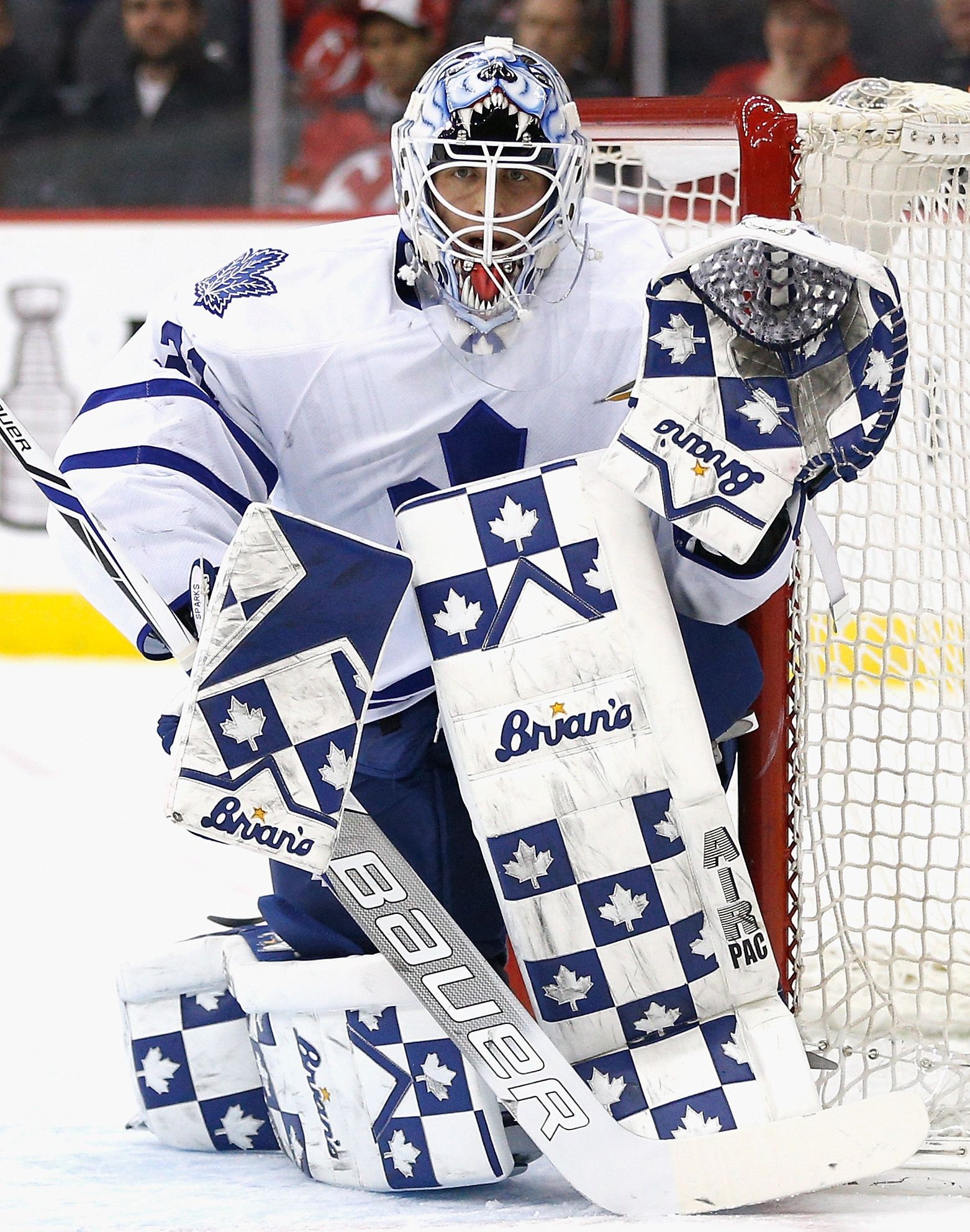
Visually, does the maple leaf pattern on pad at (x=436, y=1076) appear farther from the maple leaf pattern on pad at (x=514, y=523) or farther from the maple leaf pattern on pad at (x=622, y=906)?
the maple leaf pattern on pad at (x=514, y=523)

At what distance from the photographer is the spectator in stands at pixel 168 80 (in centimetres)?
521

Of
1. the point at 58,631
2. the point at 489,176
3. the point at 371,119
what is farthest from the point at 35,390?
the point at 489,176

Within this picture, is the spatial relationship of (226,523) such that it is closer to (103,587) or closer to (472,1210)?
(103,587)

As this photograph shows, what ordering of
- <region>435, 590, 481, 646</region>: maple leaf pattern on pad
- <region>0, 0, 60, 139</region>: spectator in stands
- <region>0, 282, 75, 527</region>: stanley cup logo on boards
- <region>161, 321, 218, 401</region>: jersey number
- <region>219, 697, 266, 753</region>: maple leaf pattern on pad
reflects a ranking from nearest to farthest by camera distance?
1. <region>219, 697, 266, 753</region>: maple leaf pattern on pad
2. <region>435, 590, 481, 646</region>: maple leaf pattern on pad
3. <region>161, 321, 218, 401</region>: jersey number
4. <region>0, 282, 75, 527</region>: stanley cup logo on boards
5. <region>0, 0, 60, 139</region>: spectator in stands

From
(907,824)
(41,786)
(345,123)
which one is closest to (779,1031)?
(907,824)

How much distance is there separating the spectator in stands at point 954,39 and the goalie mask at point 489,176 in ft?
12.2

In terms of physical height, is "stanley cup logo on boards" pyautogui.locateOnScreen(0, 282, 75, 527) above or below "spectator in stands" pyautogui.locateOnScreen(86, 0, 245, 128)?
below

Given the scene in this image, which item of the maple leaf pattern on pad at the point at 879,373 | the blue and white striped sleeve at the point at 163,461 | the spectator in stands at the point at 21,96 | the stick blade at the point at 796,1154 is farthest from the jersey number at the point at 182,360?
the spectator in stands at the point at 21,96

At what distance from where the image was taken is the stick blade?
60.0 inches

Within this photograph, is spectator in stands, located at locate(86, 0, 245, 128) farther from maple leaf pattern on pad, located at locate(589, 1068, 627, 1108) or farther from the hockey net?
maple leaf pattern on pad, located at locate(589, 1068, 627, 1108)

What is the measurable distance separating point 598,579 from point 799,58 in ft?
13.1

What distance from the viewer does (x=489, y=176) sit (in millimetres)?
1614

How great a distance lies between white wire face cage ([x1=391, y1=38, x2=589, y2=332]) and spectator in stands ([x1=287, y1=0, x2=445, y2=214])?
3.50 metres

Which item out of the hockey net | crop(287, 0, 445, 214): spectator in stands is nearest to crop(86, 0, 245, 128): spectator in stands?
crop(287, 0, 445, 214): spectator in stands
